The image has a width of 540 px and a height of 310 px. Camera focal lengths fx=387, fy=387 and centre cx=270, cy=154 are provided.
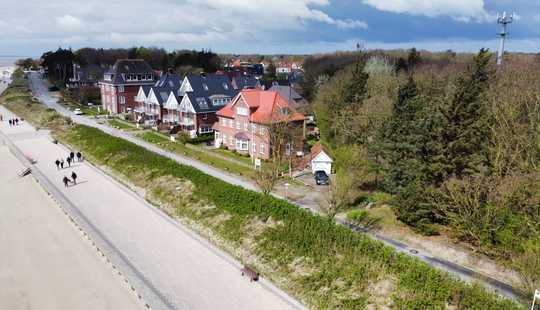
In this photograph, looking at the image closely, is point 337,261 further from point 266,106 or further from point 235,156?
point 266,106

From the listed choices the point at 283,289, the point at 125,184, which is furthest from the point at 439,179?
the point at 125,184

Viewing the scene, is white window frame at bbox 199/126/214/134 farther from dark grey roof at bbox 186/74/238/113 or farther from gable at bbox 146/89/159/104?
gable at bbox 146/89/159/104

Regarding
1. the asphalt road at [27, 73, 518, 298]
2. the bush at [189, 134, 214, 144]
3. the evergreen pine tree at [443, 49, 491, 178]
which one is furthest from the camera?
the bush at [189, 134, 214, 144]

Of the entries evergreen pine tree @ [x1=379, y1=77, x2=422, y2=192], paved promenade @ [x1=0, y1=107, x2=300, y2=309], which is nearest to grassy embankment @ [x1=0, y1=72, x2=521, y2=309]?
paved promenade @ [x1=0, y1=107, x2=300, y2=309]

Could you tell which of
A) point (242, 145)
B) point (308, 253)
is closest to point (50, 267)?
point (308, 253)

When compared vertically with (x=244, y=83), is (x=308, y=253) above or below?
below
